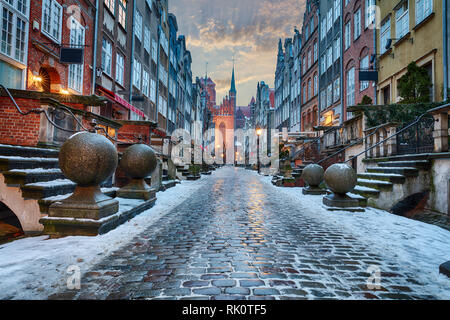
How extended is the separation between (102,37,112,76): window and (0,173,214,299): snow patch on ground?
44.6ft

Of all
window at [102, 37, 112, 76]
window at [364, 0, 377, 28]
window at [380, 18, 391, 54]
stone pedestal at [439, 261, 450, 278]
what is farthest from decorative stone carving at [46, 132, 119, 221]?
window at [364, 0, 377, 28]

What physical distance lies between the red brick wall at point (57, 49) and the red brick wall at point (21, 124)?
400 centimetres

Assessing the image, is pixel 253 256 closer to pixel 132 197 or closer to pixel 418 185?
pixel 132 197

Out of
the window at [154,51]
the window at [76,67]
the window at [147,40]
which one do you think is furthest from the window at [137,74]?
the window at [76,67]

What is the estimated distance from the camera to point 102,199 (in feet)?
15.7

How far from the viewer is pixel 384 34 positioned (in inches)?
631

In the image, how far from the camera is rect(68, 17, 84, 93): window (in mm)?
12398

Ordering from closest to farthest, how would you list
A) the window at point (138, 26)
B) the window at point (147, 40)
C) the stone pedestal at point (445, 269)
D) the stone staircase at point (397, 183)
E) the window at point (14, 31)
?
the stone pedestal at point (445, 269)
the stone staircase at point (397, 183)
the window at point (14, 31)
the window at point (138, 26)
the window at point (147, 40)

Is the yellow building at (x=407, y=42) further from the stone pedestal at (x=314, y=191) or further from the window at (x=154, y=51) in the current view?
the window at (x=154, y=51)

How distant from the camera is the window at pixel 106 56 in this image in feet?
50.3

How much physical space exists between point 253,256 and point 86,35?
48.7 ft

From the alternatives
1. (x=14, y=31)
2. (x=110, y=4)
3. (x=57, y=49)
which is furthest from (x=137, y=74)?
(x=14, y=31)

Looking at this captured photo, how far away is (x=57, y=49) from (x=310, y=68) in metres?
26.3

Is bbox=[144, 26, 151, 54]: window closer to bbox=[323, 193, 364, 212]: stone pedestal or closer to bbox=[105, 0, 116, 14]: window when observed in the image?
bbox=[105, 0, 116, 14]: window
